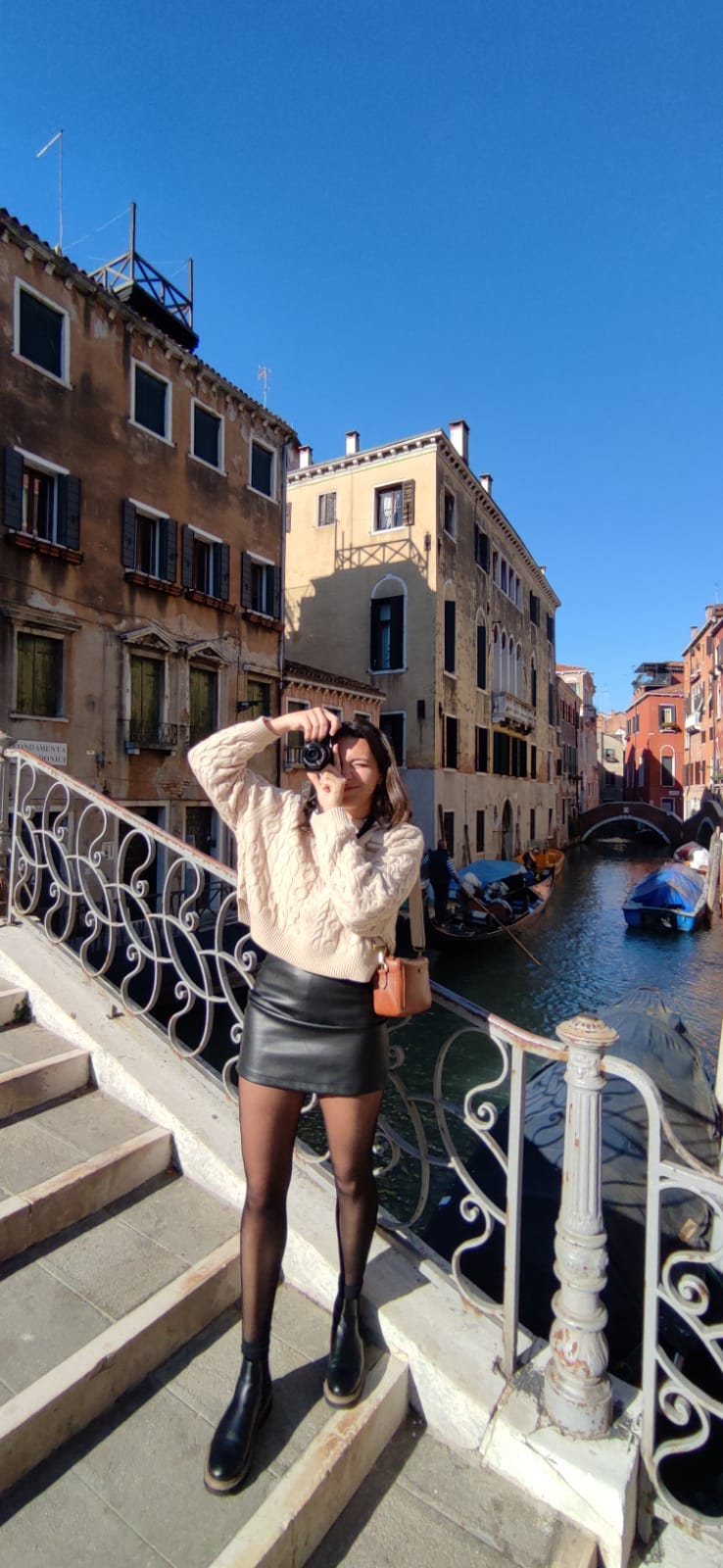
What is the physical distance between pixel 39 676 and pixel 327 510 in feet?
42.5

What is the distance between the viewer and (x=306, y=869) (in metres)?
1.77

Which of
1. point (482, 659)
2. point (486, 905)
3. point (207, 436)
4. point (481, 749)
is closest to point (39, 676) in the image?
point (207, 436)

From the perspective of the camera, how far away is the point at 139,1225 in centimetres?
228

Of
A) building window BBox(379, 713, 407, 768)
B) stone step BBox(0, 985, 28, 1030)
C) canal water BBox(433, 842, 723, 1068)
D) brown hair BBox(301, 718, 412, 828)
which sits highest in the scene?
building window BBox(379, 713, 407, 768)

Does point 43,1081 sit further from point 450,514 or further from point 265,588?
point 450,514

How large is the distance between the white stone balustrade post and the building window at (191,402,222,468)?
15.3 metres

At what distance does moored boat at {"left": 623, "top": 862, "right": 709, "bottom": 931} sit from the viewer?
19.9 metres

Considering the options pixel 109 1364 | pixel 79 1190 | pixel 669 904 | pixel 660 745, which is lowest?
pixel 669 904

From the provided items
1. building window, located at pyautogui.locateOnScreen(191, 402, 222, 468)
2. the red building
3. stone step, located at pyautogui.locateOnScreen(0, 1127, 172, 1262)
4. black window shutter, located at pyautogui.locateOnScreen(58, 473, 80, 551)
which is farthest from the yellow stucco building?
the red building

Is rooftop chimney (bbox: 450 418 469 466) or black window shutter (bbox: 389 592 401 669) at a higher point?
rooftop chimney (bbox: 450 418 469 466)

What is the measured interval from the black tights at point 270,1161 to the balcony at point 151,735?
11888 mm

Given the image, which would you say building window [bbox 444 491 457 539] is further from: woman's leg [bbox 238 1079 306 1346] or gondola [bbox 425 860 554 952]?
woman's leg [bbox 238 1079 306 1346]

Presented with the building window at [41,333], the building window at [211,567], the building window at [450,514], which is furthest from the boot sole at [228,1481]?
the building window at [450,514]

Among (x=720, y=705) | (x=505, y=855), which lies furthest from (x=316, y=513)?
(x=720, y=705)
